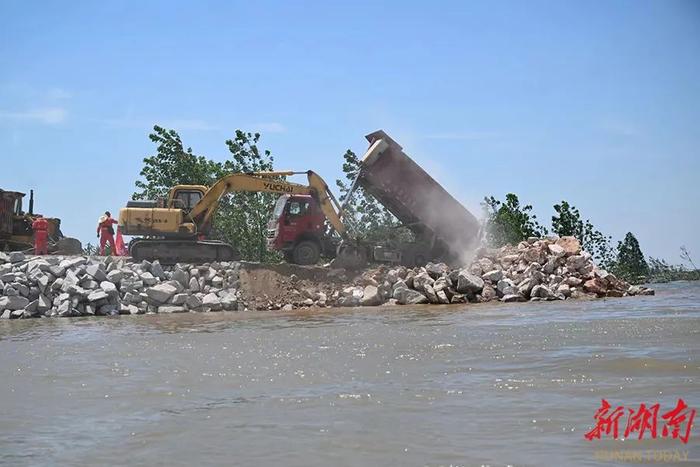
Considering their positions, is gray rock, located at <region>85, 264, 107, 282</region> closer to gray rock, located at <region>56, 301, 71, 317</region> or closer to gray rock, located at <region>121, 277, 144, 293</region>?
gray rock, located at <region>121, 277, 144, 293</region>

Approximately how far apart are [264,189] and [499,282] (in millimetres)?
7416

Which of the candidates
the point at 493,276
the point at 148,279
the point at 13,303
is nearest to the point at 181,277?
the point at 148,279

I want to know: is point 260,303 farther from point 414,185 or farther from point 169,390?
point 169,390

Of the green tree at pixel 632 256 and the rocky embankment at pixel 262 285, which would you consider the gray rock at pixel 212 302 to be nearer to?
the rocky embankment at pixel 262 285

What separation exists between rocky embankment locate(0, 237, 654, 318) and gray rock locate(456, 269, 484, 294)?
26 mm

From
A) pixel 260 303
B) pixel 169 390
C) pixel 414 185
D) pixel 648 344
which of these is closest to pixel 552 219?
pixel 414 185

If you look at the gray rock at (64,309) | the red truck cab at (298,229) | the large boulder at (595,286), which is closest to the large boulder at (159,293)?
the gray rock at (64,309)

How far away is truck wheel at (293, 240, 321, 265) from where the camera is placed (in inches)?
→ 844

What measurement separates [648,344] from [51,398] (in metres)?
6.77

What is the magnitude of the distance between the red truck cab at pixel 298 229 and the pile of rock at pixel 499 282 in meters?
2.23

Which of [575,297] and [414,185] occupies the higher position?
[414,185]

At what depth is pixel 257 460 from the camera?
4.28 m

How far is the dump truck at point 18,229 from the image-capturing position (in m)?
24.2

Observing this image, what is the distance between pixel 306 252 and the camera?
70.6ft
